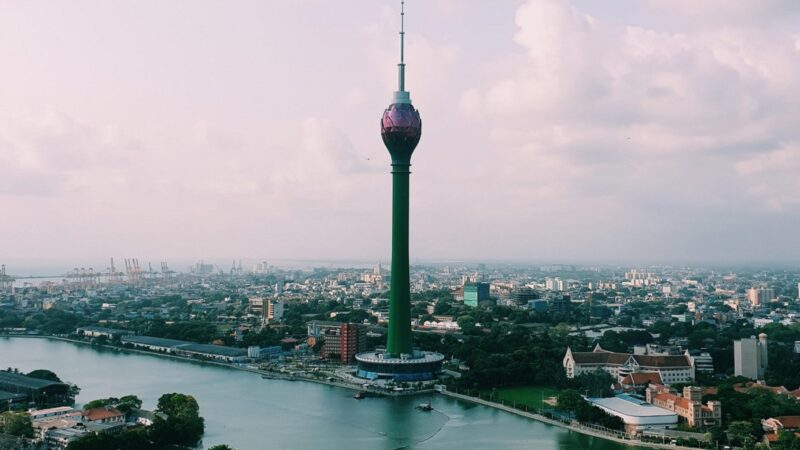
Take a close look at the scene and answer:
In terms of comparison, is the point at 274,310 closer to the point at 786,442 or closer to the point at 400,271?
the point at 400,271

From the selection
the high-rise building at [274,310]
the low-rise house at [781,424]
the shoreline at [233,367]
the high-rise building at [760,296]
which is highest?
the high-rise building at [760,296]

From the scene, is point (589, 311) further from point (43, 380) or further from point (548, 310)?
point (43, 380)

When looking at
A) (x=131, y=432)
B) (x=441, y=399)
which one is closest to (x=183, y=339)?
(x=441, y=399)

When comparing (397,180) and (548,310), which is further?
(548,310)

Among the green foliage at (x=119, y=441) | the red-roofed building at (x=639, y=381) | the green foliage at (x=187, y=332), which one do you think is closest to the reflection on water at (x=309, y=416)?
the green foliage at (x=119, y=441)

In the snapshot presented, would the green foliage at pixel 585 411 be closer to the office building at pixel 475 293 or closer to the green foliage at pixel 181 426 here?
the green foliage at pixel 181 426

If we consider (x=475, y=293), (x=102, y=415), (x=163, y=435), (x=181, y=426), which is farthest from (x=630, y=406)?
(x=475, y=293)
